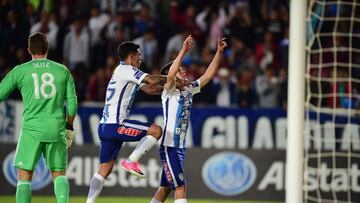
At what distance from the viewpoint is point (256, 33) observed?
16.1 m

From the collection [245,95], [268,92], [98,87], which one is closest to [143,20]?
[98,87]

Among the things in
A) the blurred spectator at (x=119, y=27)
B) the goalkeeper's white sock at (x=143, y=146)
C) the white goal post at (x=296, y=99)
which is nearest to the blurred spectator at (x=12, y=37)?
the blurred spectator at (x=119, y=27)

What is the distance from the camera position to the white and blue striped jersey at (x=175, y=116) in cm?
920

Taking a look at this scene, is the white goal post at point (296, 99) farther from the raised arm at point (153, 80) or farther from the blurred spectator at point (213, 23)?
the blurred spectator at point (213, 23)

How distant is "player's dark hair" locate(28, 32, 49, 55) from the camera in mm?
8836

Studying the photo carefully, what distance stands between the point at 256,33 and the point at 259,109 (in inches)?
117

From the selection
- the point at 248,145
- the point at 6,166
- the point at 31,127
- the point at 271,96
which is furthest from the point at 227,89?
the point at 31,127

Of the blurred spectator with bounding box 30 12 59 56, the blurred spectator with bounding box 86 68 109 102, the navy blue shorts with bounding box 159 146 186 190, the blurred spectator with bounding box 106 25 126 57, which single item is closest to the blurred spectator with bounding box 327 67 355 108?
the blurred spectator with bounding box 86 68 109 102

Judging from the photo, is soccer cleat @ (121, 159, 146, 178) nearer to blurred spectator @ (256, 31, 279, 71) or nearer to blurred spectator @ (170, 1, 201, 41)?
blurred spectator @ (256, 31, 279, 71)

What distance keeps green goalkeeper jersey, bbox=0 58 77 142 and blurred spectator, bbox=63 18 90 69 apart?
21.7ft

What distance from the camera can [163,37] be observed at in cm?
1609

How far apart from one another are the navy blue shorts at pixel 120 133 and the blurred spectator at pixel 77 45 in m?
5.96

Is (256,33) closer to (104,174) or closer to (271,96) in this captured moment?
(271,96)

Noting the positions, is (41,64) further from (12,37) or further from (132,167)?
(12,37)
